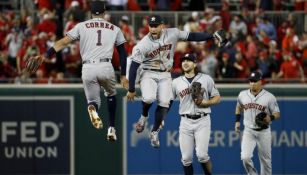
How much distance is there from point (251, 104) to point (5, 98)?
5498 millimetres

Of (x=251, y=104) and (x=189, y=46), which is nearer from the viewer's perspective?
(x=251, y=104)

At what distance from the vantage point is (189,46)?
27781 millimetres

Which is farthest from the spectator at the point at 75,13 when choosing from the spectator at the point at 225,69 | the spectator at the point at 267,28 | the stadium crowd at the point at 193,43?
the spectator at the point at 267,28

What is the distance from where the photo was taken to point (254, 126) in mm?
24047

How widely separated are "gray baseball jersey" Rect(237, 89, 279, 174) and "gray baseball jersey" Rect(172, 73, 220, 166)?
1899 millimetres

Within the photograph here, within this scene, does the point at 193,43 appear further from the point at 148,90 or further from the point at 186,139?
the point at 148,90

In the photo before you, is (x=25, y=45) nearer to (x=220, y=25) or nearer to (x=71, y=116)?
(x=71, y=116)

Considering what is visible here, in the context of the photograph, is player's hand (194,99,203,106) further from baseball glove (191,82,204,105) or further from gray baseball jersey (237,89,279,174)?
gray baseball jersey (237,89,279,174)

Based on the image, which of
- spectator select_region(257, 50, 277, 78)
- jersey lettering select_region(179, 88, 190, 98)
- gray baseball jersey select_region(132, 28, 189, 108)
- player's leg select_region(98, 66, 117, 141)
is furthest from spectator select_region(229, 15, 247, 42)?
player's leg select_region(98, 66, 117, 141)

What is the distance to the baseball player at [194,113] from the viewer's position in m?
22.1

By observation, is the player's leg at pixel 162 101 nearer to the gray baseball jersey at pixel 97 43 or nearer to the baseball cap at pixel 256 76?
the gray baseball jersey at pixel 97 43

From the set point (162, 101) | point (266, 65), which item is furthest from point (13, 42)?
point (162, 101)

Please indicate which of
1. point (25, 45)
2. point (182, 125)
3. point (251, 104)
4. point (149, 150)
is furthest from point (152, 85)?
point (25, 45)

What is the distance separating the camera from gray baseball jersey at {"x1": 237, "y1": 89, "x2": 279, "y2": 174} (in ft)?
79.0
